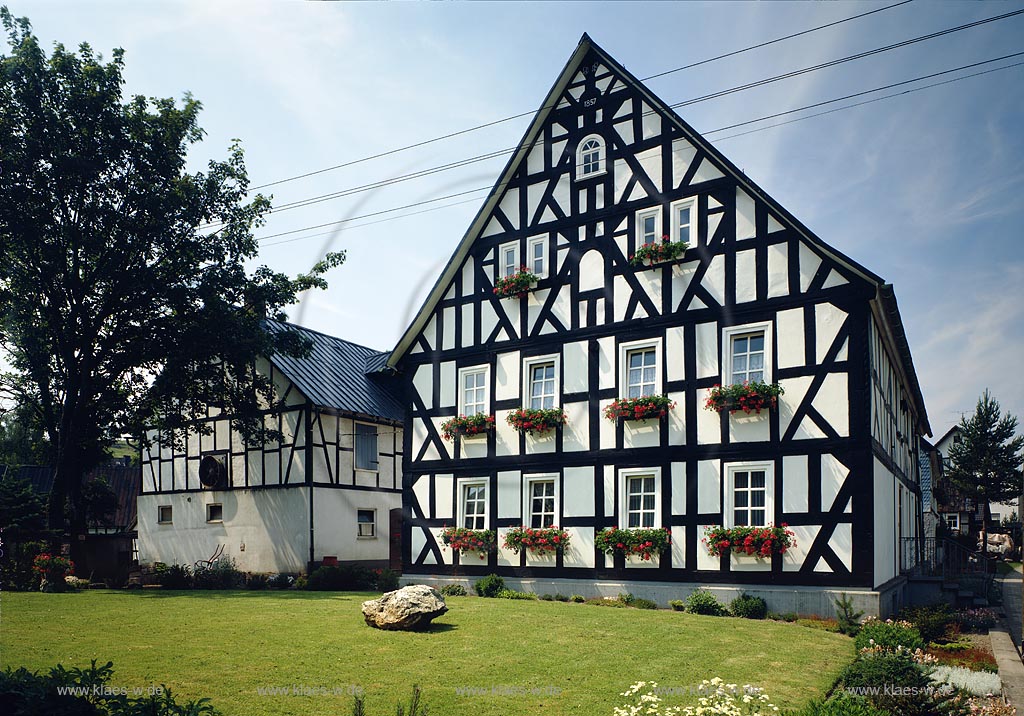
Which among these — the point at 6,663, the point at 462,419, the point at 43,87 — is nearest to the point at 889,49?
the point at 462,419

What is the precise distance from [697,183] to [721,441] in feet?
21.7

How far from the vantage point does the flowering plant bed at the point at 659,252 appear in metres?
20.1

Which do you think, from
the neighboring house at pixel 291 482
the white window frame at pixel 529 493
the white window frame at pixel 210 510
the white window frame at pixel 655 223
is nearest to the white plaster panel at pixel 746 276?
the white window frame at pixel 655 223

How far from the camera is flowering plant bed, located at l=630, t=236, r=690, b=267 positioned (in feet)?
65.8

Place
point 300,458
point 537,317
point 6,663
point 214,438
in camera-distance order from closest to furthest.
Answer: point 6,663, point 537,317, point 300,458, point 214,438

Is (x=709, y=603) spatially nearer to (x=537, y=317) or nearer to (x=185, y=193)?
(x=537, y=317)

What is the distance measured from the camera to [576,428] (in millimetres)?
21484

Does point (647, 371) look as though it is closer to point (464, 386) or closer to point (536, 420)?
point (536, 420)

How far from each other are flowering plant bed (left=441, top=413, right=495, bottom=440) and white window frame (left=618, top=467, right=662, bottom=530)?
4.38 metres

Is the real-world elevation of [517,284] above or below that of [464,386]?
above

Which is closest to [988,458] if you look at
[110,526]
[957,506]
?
[957,506]

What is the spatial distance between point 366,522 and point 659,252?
1655 centimetres

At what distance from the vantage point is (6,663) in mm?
10859

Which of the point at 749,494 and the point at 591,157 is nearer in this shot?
the point at 749,494
